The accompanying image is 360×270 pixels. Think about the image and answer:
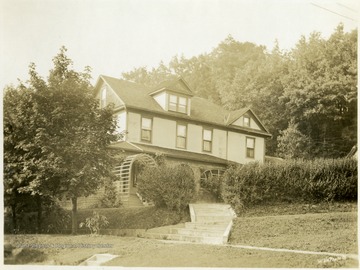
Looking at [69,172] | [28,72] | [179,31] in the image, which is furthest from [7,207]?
[179,31]

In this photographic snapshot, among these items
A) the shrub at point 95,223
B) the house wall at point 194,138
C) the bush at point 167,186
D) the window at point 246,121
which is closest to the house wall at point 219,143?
the house wall at point 194,138

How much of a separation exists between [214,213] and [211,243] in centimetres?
289

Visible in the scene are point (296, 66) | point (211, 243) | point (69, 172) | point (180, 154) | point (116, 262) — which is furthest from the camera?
point (180, 154)

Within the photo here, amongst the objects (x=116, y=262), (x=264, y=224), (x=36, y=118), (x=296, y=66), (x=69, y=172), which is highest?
(x=296, y=66)

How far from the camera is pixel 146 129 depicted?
18.9 meters

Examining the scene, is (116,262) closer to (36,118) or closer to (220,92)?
(36,118)

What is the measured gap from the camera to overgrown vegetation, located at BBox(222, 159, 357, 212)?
14.2 m

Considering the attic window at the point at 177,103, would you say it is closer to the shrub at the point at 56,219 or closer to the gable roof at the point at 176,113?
the gable roof at the point at 176,113

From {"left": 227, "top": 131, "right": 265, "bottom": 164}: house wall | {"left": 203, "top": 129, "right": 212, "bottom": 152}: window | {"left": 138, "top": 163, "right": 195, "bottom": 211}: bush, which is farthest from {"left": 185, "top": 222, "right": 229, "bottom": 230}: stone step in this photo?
{"left": 227, "top": 131, "right": 265, "bottom": 164}: house wall

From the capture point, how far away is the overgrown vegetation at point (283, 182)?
46.7ft

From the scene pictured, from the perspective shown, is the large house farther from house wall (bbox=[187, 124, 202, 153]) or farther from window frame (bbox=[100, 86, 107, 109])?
window frame (bbox=[100, 86, 107, 109])

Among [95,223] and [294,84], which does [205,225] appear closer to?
[95,223]

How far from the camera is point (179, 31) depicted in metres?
13.1

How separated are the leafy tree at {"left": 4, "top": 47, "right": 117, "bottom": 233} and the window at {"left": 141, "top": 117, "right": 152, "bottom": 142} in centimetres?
498
